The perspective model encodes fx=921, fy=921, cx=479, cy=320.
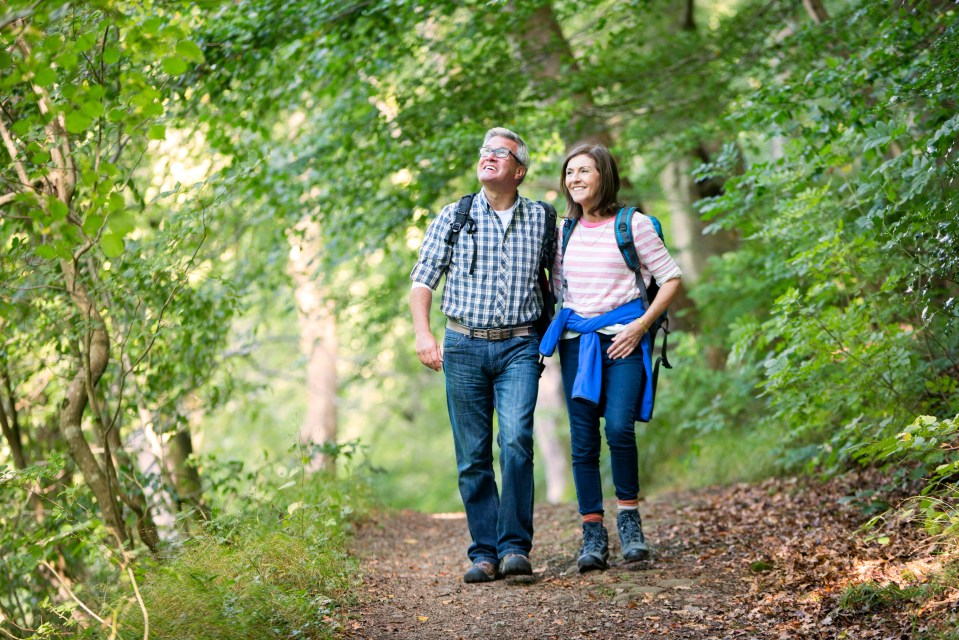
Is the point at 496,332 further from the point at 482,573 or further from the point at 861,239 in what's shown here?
the point at 861,239

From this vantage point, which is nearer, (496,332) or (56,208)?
(56,208)

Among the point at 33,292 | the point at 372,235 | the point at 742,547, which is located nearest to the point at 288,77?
the point at 372,235

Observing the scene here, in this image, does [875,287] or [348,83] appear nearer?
[875,287]

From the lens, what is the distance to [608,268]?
4.54 meters

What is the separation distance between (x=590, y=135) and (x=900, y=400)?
474 cm

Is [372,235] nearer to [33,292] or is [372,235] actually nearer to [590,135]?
[590,135]

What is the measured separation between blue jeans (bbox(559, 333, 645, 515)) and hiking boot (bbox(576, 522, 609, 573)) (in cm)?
9

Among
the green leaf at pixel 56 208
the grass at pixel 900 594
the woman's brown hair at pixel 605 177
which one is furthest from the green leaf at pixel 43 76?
the grass at pixel 900 594

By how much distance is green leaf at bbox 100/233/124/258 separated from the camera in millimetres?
2652

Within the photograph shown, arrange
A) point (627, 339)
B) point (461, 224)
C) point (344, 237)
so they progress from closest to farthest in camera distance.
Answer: point (627, 339) < point (461, 224) < point (344, 237)

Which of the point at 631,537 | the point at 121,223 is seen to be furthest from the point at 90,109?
the point at 631,537

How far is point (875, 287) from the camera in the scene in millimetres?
5754

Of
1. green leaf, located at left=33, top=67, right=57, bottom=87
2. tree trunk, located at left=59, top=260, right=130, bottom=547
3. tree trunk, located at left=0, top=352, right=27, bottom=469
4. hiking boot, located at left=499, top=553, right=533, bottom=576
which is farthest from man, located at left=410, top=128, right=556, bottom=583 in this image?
tree trunk, located at left=0, top=352, right=27, bottom=469

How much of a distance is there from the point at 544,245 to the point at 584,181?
373 millimetres
